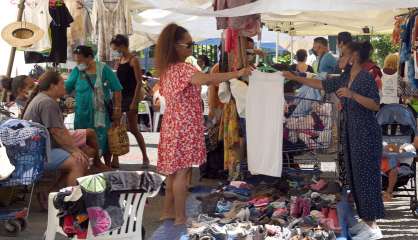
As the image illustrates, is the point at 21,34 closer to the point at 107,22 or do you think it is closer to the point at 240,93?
the point at 107,22

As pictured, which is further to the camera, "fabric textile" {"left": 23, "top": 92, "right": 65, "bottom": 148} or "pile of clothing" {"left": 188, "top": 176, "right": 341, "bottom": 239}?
"fabric textile" {"left": 23, "top": 92, "right": 65, "bottom": 148}

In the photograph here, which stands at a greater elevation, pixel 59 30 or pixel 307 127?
pixel 59 30

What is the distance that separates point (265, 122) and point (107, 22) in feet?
13.0

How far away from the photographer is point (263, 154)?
7406 millimetres

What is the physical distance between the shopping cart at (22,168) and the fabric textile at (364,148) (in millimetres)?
2839

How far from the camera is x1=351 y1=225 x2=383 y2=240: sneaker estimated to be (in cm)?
657

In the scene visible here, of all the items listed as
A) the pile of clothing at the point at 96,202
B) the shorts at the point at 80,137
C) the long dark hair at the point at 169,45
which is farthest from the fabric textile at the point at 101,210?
the shorts at the point at 80,137

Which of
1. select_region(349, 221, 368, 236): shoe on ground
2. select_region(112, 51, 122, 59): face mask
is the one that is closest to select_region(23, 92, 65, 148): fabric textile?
select_region(112, 51, 122, 59): face mask

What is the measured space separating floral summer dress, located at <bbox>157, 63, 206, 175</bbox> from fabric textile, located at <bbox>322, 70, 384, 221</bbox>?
1396 mm

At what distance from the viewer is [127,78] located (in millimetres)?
10305

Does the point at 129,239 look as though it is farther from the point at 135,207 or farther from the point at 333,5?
the point at 333,5

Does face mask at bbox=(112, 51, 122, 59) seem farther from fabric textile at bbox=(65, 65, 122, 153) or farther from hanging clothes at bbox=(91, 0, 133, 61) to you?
fabric textile at bbox=(65, 65, 122, 153)

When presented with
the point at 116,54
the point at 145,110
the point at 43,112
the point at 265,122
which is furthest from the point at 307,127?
the point at 145,110

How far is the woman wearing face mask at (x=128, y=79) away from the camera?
10.1 metres
